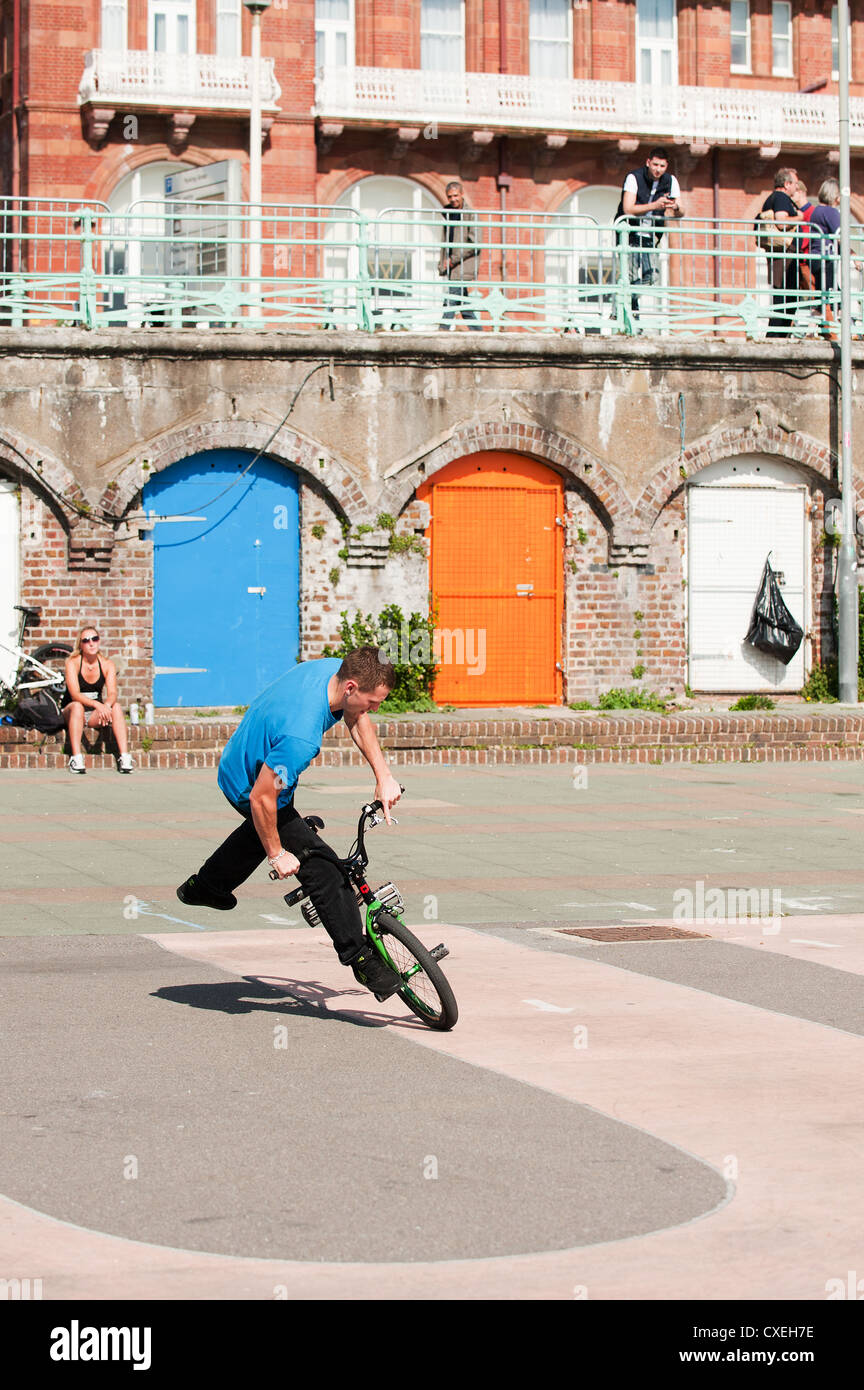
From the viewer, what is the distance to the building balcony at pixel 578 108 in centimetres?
3462

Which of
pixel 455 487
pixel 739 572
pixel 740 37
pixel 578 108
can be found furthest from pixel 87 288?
pixel 740 37

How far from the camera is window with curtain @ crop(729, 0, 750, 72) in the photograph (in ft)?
123

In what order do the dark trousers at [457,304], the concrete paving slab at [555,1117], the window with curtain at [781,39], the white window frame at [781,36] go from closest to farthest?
1. the concrete paving slab at [555,1117]
2. the dark trousers at [457,304]
3. the white window frame at [781,36]
4. the window with curtain at [781,39]

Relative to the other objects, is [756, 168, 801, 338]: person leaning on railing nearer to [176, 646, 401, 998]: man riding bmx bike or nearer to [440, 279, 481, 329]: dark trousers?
[440, 279, 481, 329]: dark trousers

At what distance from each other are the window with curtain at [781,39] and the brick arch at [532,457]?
61.4 feet

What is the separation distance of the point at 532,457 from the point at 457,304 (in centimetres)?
259

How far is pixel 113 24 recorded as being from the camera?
111 ft

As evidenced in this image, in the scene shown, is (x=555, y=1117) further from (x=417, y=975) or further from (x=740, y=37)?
(x=740, y=37)

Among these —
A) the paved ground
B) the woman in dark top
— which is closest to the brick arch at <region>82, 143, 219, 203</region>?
the woman in dark top

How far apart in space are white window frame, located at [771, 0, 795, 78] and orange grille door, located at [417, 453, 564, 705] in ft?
A: 61.9

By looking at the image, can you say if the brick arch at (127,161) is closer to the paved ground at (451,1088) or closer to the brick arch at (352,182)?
the brick arch at (352,182)

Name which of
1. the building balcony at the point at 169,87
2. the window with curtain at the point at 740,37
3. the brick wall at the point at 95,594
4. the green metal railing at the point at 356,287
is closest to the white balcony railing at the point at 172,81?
→ the building balcony at the point at 169,87
